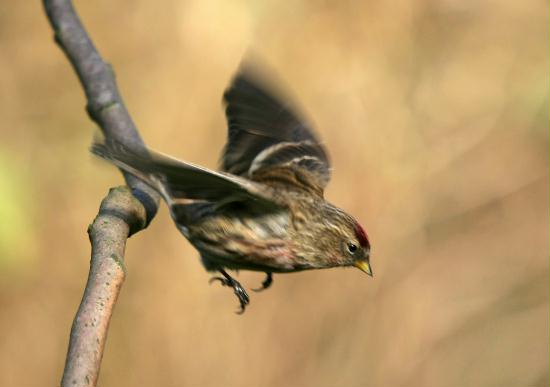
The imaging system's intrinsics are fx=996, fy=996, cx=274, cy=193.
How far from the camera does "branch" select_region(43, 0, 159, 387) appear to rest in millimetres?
2354

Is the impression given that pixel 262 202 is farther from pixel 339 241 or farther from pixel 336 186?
pixel 336 186

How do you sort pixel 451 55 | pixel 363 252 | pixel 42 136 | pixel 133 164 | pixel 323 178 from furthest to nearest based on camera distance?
pixel 451 55 → pixel 42 136 → pixel 323 178 → pixel 363 252 → pixel 133 164

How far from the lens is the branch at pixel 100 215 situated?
2354mm

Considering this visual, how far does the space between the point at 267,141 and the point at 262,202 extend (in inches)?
25.8

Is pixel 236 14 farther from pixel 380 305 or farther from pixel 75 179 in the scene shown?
pixel 380 305

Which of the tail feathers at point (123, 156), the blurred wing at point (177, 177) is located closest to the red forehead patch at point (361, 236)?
the blurred wing at point (177, 177)

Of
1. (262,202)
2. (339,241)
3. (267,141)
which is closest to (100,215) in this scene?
(262,202)

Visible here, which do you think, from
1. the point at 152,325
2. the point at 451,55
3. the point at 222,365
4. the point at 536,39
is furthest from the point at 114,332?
the point at 536,39

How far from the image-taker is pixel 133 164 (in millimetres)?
3336

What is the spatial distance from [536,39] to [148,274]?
3.84 metres

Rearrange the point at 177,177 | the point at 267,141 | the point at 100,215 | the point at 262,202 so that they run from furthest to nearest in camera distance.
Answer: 1. the point at 267,141
2. the point at 262,202
3. the point at 177,177
4. the point at 100,215

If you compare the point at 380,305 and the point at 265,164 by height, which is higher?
the point at 265,164

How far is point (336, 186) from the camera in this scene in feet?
25.2

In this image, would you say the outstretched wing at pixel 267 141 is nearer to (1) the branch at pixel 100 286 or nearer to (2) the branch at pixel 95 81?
(2) the branch at pixel 95 81
